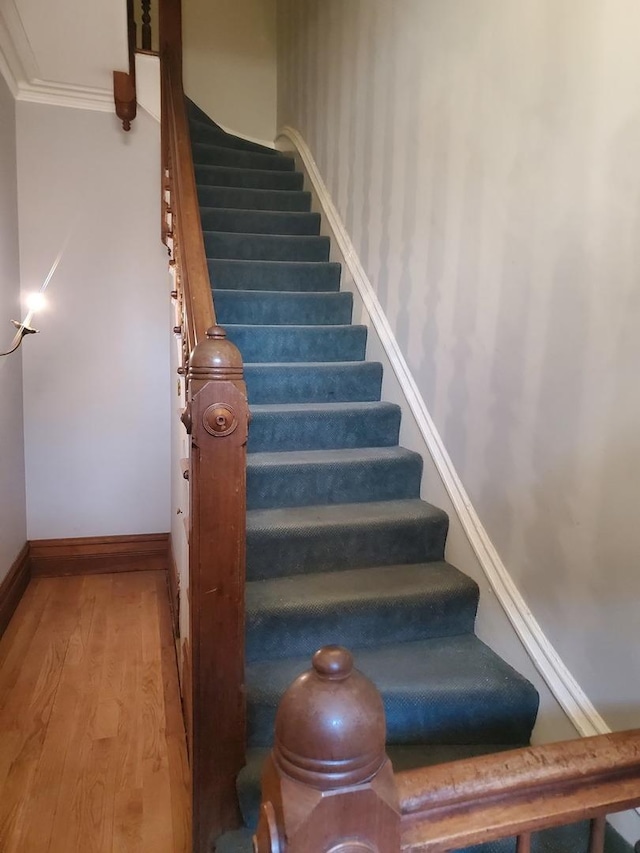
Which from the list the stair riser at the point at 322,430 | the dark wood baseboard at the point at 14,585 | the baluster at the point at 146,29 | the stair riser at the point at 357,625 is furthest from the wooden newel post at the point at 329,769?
the baluster at the point at 146,29

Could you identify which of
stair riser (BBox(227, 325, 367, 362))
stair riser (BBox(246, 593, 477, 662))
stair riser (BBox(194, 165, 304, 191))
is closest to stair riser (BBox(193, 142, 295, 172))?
stair riser (BBox(194, 165, 304, 191))

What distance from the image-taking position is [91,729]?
213 cm

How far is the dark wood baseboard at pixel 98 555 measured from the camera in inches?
134

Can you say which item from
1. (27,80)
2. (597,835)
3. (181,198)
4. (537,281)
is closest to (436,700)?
(597,835)

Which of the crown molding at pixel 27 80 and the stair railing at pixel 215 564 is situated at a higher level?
the crown molding at pixel 27 80

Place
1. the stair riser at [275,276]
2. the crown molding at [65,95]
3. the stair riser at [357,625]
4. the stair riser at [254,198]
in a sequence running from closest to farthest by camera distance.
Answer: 1. the stair riser at [357,625]
2. the stair riser at [275,276]
3. the crown molding at [65,95]
4. the stair riser at [254,198]

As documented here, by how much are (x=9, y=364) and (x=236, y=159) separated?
1926 millimetres

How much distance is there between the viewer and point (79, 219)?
3256mm

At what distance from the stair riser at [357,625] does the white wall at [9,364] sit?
5.73 ft

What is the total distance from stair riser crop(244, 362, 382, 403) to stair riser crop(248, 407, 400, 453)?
0.63 ft

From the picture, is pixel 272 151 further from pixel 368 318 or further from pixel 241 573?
pixel 241 573

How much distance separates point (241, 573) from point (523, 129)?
4.73ft

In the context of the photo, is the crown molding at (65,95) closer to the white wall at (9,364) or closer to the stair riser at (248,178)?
the white wall at (9,364)

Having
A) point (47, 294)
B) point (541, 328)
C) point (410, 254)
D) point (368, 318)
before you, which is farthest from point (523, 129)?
point (47, 294)
